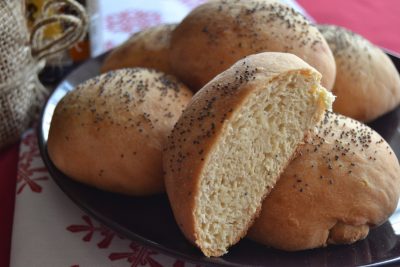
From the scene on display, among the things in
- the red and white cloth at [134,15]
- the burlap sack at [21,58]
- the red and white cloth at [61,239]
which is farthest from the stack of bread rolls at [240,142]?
the red and white cloth at [134,15]

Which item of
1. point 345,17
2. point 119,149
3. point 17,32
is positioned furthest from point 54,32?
point 345,17

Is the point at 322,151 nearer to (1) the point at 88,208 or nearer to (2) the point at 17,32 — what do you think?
(1) the point at 88,208

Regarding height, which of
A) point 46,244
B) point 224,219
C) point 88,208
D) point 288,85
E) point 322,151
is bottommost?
point 46,244

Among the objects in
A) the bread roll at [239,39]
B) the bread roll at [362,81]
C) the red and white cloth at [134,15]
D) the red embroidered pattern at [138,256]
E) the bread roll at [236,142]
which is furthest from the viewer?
the red and white cloth at [134,15]

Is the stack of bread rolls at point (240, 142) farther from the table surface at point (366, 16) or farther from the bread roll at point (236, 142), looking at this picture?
the table surface at point (366, 16)

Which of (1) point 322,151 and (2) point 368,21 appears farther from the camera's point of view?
(2) point 368,21

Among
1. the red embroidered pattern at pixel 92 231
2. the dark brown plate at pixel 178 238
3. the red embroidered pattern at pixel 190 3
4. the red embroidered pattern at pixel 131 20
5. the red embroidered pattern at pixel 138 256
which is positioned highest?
the dark brown plate at pixel 178 238

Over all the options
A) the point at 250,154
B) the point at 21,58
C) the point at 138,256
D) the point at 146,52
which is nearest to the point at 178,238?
the point at 138,256
